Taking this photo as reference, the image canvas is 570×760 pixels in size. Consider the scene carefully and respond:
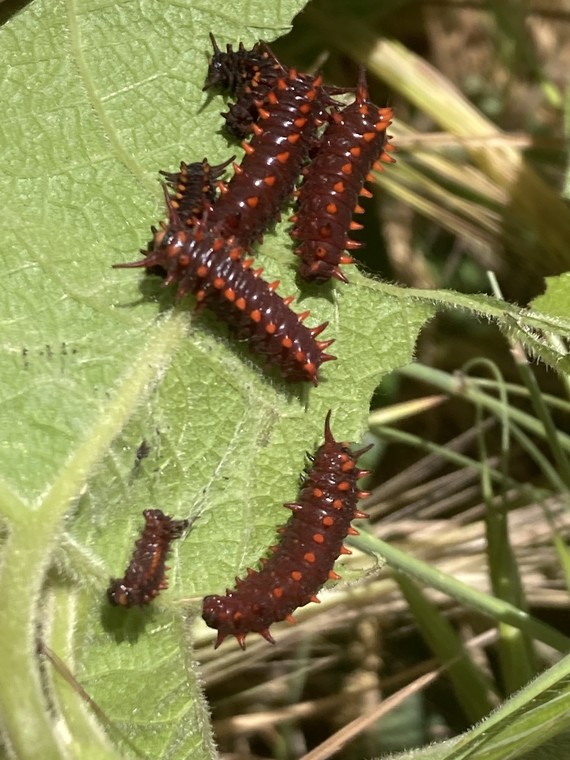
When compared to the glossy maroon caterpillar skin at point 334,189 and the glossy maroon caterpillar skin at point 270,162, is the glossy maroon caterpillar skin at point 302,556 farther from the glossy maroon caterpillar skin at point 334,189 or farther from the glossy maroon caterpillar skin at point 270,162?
the glossy maroon caterpillar skin at point 270,162

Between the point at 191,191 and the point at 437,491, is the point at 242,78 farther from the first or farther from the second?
the point at 437,491

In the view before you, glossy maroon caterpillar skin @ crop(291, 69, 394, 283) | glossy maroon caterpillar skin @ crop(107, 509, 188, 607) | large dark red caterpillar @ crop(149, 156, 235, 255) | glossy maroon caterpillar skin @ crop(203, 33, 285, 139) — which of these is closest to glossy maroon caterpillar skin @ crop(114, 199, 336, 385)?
large dark red caterpillar @ crop(149, 156, 235, 255)

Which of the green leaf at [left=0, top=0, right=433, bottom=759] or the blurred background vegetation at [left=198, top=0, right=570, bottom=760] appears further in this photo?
the blurred background vegetation at [left=198, top=0, right=570, bottom=760]

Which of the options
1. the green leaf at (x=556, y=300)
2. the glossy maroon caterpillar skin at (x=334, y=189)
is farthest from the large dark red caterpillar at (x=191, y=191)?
the green leaf at (x=556, y=300)

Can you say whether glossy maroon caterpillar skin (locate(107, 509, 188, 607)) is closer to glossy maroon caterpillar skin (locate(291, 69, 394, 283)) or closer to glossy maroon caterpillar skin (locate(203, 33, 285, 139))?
glossy maroon caterpillar skin (locate(291, 69, 394, 283))

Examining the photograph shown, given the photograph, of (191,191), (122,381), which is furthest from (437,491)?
→ (191,191)

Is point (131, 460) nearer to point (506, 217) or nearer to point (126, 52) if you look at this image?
point (126, 52)
